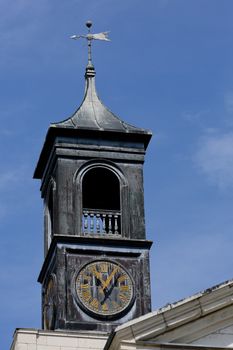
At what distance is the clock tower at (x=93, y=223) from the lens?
34.2 m

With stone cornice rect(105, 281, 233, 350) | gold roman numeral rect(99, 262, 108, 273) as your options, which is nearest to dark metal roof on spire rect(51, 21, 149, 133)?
gold roman numeral rect(99, 262, 108, 273)

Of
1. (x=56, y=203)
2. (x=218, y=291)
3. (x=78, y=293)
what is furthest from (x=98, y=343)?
(x=218, y=291)

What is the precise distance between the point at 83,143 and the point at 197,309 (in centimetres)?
1453

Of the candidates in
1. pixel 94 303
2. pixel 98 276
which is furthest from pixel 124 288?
pixel 94 303

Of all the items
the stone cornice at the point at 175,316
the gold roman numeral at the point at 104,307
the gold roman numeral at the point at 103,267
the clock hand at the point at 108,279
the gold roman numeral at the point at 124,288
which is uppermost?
the gold roman numeral at the point at 103,267

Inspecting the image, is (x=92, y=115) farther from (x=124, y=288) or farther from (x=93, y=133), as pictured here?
(x=124, y=288)

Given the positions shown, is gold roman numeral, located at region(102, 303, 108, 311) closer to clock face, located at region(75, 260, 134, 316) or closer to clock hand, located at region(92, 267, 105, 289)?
clock face, located at region(75, 260, 134, 316)

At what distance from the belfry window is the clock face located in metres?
1.05

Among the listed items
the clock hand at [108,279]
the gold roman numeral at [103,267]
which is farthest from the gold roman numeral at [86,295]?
the gold roman numeral at [103,267]

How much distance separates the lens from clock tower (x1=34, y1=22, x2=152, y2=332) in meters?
34.2

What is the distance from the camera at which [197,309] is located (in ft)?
72.7

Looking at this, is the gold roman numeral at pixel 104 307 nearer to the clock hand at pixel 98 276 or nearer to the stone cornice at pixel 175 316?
the clock hand at pixel 98 276

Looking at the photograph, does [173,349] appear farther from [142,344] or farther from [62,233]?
[62,233]

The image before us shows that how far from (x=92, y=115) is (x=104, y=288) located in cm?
531
